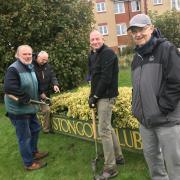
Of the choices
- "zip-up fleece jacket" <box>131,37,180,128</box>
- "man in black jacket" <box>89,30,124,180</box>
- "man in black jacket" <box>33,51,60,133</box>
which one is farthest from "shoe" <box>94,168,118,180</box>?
"man in black jacket" <box>33,51,60,133</box>

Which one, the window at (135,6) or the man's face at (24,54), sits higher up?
the window at (135,6)

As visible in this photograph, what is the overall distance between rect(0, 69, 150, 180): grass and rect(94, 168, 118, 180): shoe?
9cm

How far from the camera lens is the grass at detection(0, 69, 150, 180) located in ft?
20.0

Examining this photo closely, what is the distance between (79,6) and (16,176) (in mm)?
8822

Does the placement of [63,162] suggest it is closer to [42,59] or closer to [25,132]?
[25,132]

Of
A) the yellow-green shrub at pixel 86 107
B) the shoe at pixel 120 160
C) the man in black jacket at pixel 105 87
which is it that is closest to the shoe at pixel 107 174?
the man in black jacket at pixel 105 87

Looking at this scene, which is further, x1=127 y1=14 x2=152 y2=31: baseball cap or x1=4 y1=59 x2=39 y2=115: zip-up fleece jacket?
x1=4 y1=59 x2=39 y2=115: zip-up fleece jacket

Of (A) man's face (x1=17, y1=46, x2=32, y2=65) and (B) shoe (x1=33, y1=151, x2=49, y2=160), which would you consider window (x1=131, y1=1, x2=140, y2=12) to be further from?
(A) man's face (x1=17, y1=46, x2=32, y2=65)

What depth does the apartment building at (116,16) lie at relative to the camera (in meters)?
40.7

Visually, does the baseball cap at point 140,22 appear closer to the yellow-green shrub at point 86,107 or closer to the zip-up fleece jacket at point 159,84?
the zip-up fleece jacket at point 159,84

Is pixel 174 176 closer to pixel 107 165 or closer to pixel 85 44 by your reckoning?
pixel 107 165

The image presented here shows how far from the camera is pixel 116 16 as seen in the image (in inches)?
1628

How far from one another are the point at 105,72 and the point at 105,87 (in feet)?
0.75

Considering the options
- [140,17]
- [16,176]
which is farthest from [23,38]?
[140,17]
